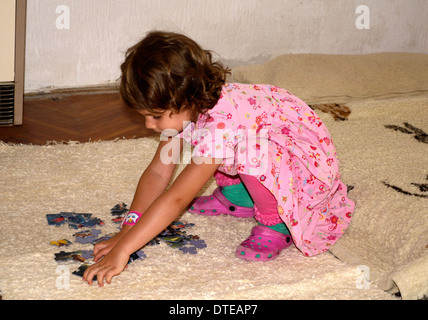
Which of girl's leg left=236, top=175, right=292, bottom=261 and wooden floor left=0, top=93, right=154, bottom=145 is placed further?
wooden floor left=0, top=93, right=154, bottom=145

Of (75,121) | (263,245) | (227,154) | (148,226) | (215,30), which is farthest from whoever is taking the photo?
(215,30)

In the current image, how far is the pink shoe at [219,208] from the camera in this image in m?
1.84

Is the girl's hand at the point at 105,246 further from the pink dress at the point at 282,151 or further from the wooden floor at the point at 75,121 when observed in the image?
the wooden floor at the point at 75,121

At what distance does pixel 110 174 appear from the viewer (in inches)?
81.2

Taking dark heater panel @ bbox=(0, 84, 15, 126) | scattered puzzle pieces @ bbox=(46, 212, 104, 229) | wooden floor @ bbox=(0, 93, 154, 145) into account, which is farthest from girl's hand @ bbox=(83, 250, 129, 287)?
dark heater panel @ bbox=(0, 84, 15, 126)

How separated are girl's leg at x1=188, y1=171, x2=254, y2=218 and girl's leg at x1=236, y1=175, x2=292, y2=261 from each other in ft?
0.57

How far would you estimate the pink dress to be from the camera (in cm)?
151

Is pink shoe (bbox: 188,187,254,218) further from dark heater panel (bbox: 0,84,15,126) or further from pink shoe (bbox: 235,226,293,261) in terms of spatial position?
dark heater panel (bbox: 0,84,15,126)

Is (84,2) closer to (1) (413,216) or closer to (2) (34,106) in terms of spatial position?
(2) (34,106)

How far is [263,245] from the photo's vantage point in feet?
5.27

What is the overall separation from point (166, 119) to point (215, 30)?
183 centimetres

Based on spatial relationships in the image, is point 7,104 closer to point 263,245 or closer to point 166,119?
point 166,119

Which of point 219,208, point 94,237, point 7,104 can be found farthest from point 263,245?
point 7,104
